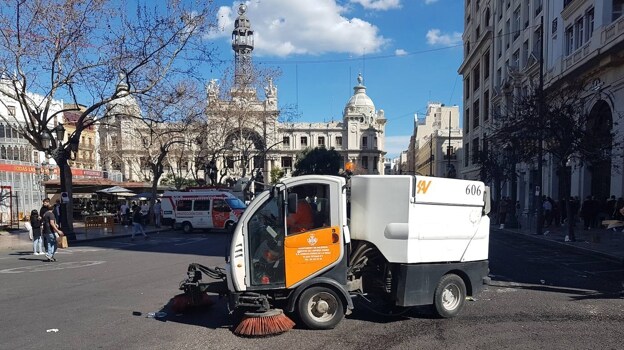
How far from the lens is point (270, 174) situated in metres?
92.0

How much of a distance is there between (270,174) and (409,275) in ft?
284

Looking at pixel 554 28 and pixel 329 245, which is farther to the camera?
pixel 554 28

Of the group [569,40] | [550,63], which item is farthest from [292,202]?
[550,63]

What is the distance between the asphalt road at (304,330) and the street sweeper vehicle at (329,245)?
406 millimetres

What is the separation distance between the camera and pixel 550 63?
3062cm

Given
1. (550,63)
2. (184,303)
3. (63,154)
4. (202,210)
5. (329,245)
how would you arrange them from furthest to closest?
(550,63)
(202,210)
(63,154)
(184,303)
(329,245)

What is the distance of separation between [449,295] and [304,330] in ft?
7.12

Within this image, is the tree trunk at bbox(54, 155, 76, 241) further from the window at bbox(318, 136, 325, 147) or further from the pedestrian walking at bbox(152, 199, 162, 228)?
the window at bbox(318, 136, 325, 147)

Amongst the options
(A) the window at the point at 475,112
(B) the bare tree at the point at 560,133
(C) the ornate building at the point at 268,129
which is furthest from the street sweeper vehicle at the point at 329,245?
(A) the window at the point at 475,112

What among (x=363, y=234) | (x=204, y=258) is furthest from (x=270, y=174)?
(x=363, y=234)

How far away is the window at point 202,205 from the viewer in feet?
77.0

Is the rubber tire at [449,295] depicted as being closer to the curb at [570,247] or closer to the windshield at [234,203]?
the curb at [570,247]

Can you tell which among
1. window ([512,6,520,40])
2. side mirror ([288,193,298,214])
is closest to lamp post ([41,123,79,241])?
side mirror ([288,193,298,214])

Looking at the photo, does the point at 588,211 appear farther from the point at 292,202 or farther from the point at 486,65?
the point at 486,65
